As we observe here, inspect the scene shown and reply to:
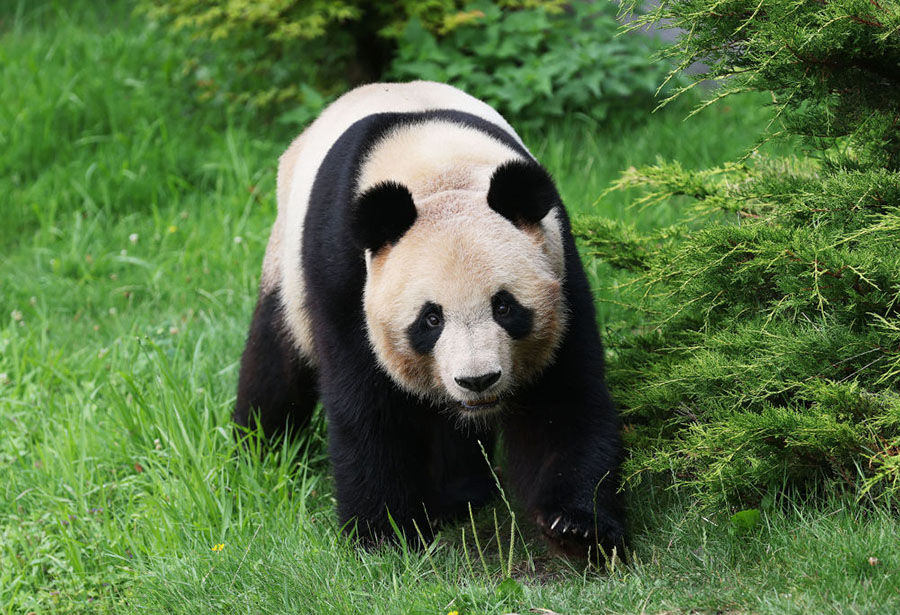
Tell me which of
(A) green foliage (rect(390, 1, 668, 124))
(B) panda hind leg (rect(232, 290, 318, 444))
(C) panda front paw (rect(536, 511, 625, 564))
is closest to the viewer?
(C) panda front paw (rect(536, 511, 625, 564))

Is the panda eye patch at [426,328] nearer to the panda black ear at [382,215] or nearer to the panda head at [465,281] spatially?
the panda head at [465,281]

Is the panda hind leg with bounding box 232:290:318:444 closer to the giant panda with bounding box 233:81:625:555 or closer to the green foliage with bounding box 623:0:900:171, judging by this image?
the giant panda with bounding box 233:81:625:555

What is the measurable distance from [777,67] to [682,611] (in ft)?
5.98

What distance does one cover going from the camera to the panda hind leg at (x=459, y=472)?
464 centimetres

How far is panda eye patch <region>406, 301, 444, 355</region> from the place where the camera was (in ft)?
11.3

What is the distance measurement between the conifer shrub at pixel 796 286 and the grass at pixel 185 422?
0.72ft

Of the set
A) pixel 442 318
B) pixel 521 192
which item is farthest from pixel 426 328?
pixel 521 192

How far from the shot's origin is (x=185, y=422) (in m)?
4.81

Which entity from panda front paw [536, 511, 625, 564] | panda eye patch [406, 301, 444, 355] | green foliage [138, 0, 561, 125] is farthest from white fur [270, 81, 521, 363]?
green foliage [138, 0, 561, 125]

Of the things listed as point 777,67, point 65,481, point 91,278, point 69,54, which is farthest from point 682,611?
point 69,54

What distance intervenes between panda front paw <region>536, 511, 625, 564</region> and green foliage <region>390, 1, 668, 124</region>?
4.17 meters

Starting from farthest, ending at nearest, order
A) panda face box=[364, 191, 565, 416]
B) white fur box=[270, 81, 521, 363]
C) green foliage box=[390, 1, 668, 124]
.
Answer: 1. green foliage box=[390, 1, 668, 124]
2. white fur box=[270, 81, 521, 363]
3. panda face box=[364, 191, 565, 416]

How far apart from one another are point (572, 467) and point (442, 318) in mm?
829

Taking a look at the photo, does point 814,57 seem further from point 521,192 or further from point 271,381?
point 271,381
